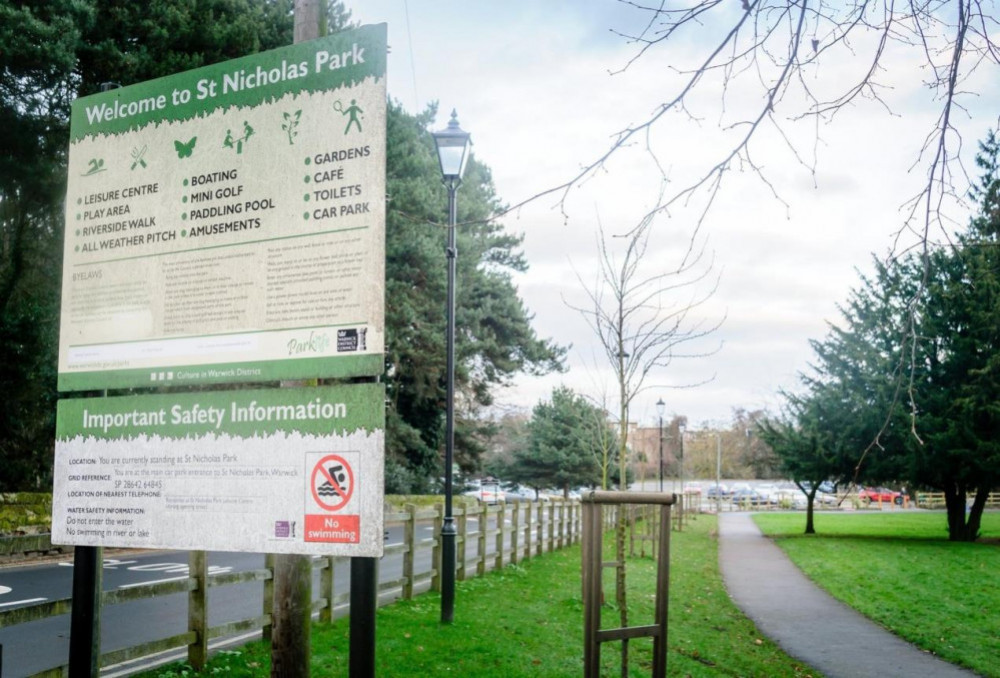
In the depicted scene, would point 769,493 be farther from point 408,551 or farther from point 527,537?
point 408,551

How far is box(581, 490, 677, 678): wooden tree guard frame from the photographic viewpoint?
6055 millimetres

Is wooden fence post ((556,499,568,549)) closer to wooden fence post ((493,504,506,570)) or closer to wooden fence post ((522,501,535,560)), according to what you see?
wooden fence post ((522,501,535,560))

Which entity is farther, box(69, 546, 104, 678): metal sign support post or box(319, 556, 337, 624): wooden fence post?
box(319, 556, 337, 624): wooden fence post

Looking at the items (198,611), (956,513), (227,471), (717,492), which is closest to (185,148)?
(227,471)

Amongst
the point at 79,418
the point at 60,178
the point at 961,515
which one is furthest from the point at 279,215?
the point at 961,515

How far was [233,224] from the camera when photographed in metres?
4.32

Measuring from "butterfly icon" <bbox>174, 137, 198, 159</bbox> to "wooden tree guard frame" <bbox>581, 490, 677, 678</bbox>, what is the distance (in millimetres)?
3208

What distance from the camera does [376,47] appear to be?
4055mm

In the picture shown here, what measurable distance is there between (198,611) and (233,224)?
5102 mm

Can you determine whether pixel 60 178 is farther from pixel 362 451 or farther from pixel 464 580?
pixel 362 451

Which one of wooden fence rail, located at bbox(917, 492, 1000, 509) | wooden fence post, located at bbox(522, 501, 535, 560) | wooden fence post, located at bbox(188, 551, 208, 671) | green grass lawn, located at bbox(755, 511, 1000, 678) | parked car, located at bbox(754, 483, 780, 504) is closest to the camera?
wooden fence post, located at bbox(188, 551, 208, 671)

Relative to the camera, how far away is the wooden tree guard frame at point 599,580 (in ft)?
19.9

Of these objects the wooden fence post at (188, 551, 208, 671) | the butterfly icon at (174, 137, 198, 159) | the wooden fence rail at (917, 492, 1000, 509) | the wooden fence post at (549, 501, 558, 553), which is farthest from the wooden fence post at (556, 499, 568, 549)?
the wooden fence rail at (917, 492, 1000, 509)

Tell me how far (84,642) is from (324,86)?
3008mm
